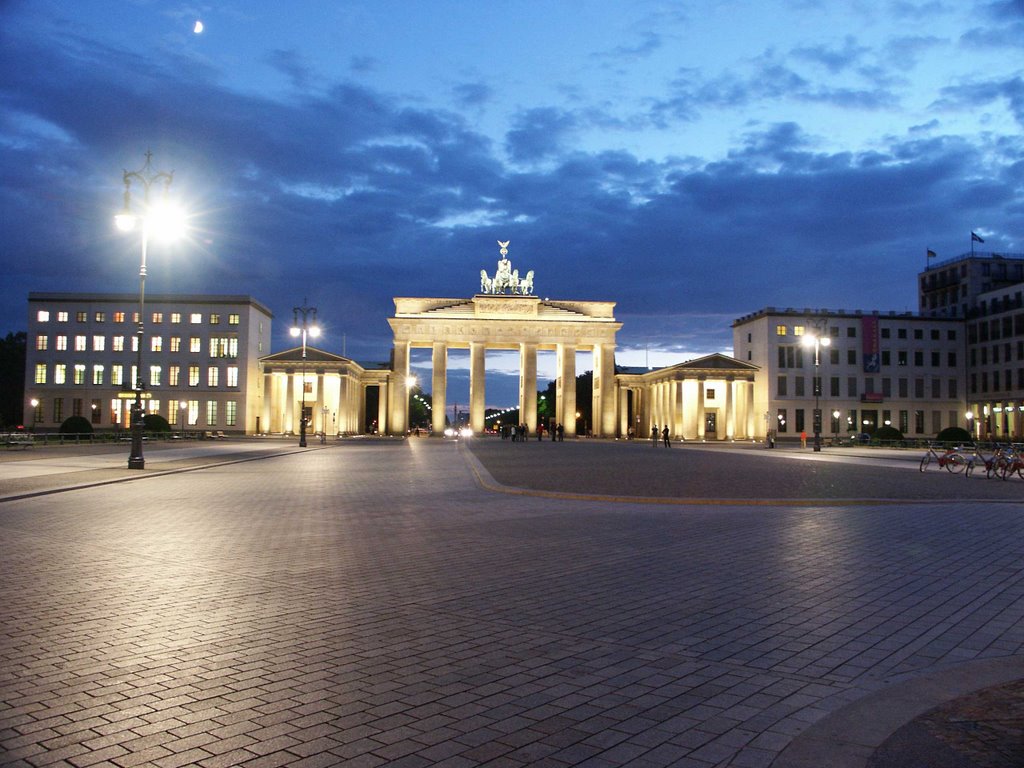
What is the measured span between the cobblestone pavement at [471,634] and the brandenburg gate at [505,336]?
93.3 m

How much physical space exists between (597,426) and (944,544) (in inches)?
3902

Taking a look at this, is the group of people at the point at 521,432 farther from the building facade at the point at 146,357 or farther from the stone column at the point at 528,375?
the building facade at the point at 146,357

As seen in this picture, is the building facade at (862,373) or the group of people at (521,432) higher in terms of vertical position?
the building facade at (862,373)

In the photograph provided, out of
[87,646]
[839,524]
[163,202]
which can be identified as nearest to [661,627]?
[87,646]

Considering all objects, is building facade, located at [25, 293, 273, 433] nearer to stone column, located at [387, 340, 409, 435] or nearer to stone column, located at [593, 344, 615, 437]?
stone column, located at [387, 340, 409, 435]

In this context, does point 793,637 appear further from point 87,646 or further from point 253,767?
point 87,646

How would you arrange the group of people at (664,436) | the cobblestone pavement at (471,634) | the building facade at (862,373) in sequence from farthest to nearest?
the building facade at (862,373)
the group of people at (664,436)
the cobblestone pavement at (471,634)

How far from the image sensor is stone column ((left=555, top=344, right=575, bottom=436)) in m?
107

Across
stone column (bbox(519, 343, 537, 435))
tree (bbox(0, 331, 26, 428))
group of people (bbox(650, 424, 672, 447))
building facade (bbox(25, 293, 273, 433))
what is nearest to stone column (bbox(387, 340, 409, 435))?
stone column (bbox(519, 343, 537, 435))

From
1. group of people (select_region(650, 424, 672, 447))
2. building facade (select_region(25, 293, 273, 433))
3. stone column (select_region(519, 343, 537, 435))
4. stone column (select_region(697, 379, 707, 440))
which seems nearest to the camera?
group of people (select_region(650, 424, 672, 447))

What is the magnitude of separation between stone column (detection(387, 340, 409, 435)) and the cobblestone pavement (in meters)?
90.8

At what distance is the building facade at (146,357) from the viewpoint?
100375mm

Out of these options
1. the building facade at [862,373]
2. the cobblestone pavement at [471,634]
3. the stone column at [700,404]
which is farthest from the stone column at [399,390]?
the cobblestone pavement at [471,634]

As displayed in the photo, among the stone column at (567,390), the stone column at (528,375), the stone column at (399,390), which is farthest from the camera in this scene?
the stone column at (528,375)
